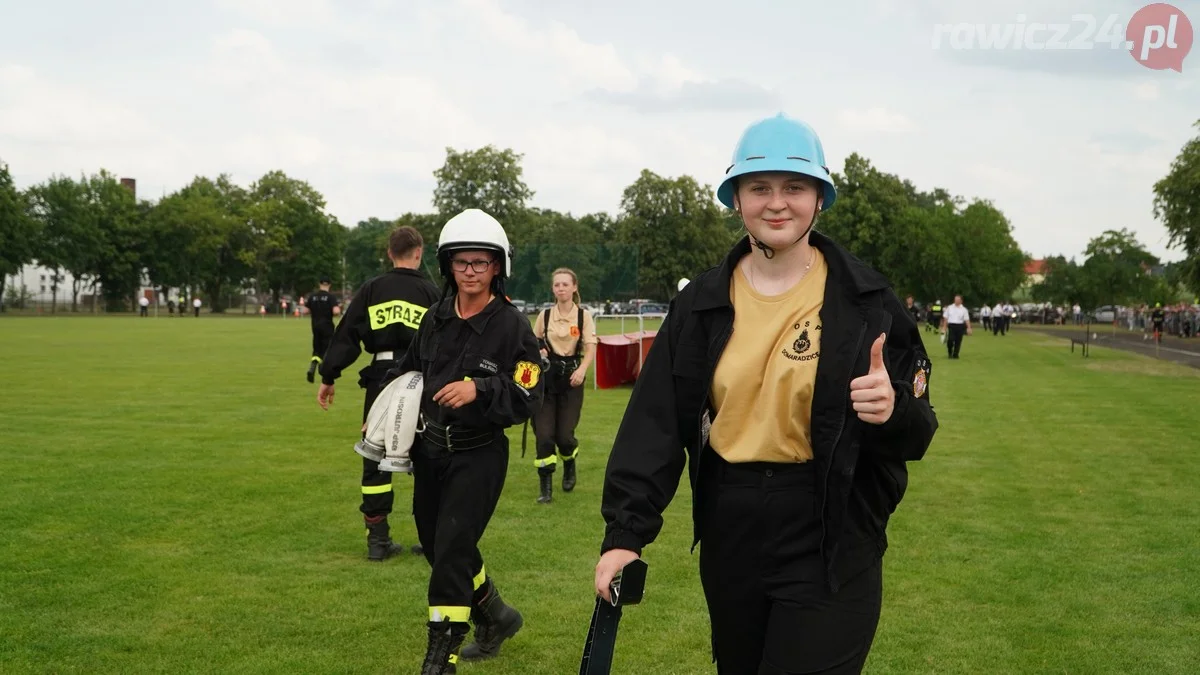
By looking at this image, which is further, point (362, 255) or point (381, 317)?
point (362, 255)

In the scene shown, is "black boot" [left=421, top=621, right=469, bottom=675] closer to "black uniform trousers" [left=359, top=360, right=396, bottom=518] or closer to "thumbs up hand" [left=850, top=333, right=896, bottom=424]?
"black uniform trousers" [left=359, top=360, right=396, bottom=518]

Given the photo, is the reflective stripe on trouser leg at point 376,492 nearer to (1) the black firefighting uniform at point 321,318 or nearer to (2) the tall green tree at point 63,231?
(1) the black firefighting uniform at point 321,318

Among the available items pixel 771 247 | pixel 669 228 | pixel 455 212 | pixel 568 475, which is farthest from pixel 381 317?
pixel 669 228

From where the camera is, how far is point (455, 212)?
3568 inches

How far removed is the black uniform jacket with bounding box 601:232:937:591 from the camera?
2836 mm

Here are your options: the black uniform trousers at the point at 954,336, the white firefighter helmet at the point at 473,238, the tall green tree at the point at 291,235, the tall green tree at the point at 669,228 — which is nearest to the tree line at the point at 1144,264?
the black uniform trousers at the point at 954,336

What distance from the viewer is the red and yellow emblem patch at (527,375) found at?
5266mm

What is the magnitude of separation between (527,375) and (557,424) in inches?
184

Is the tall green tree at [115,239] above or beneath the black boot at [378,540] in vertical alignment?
above

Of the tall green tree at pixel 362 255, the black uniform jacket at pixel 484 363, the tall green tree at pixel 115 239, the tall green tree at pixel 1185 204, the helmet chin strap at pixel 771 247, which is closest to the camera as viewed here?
the helmet chin strap at pixel 771 247

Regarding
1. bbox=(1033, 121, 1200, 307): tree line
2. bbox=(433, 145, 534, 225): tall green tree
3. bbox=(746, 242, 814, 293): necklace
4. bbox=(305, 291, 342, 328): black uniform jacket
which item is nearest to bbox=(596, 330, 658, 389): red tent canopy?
bbox=(305, 291, 342, 328): black uniform jacket

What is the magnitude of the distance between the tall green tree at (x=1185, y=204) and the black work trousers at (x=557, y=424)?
111 ft

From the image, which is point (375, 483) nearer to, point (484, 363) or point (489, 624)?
point (489, 624)

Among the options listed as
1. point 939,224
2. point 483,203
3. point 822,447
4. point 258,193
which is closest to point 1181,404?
point 822,447
